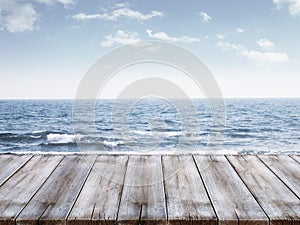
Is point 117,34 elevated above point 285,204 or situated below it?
above

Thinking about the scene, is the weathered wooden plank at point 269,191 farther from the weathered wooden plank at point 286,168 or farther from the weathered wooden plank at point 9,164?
the weathered wooden plank at point 9,164

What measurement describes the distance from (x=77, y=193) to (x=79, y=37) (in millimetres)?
44454

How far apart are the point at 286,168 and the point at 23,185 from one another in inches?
62.4

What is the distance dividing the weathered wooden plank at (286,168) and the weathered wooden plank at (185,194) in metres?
0.49

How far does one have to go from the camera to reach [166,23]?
40.4 metres

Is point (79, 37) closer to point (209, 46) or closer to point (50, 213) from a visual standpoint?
point (209, 46)

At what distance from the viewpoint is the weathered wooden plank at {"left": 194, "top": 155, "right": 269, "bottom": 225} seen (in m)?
1.21

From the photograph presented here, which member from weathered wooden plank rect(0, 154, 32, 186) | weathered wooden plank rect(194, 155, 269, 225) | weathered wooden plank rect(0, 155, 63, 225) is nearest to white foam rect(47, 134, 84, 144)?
weathered wooden plank rect(0, 154, 32, 186)

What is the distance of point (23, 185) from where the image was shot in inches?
61.4

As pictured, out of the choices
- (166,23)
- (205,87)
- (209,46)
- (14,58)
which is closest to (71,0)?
(166,23)

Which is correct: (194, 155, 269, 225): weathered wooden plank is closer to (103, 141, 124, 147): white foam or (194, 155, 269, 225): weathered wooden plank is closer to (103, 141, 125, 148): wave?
(103, 141, 125, 148): wave

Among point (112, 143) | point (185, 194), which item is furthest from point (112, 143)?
point (185, 194)

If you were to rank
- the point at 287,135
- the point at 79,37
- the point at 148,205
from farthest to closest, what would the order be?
1. the point at 79,37
2. the point at 287,135
3. the point at 148,205

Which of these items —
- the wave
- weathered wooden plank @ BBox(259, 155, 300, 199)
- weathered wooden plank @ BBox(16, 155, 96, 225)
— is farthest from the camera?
the wave
